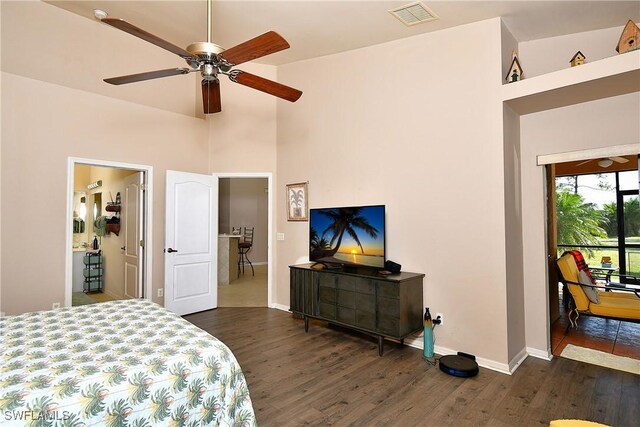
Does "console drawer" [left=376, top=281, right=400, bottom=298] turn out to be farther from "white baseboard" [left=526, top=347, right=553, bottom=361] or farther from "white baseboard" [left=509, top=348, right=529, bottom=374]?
"white baseboard" [left=526, top=347, right=553, bottom=361]

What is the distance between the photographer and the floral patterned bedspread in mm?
1290

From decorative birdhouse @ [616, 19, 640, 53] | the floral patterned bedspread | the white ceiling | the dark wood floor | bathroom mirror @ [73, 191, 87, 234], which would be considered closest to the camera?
the floral patterned bedspread

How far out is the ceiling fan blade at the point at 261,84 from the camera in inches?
100

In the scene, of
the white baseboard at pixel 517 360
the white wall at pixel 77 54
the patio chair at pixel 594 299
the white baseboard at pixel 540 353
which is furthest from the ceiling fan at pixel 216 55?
the patio chair at pixel 594 299

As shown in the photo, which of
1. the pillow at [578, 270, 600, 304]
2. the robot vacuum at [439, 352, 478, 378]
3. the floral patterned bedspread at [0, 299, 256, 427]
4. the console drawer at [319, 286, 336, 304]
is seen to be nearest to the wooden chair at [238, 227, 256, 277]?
the console drawer at [319, 286, 336, 304]

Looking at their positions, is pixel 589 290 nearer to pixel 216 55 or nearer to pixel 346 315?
pixel 346 315

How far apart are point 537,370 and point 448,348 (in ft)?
2.53

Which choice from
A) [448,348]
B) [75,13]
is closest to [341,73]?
[75,13]

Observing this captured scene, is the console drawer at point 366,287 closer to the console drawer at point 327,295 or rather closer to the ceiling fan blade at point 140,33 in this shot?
the console drawer at point 327,295

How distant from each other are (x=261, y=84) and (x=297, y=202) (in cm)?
238

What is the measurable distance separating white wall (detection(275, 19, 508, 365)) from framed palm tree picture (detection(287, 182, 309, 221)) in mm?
395

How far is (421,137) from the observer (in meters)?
3.56

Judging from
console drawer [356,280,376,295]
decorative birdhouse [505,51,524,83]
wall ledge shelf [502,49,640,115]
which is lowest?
console drawer [356,280,376,295]

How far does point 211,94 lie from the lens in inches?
117
